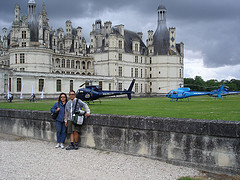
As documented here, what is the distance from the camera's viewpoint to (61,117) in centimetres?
1035

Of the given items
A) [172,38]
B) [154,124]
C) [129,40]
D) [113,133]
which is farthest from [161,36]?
[154,124]

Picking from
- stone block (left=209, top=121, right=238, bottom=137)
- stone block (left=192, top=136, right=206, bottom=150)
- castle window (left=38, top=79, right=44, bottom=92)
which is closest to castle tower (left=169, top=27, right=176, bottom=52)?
castle window (left=38, top=79, right=44, bottom=92)

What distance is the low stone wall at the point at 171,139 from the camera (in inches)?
301

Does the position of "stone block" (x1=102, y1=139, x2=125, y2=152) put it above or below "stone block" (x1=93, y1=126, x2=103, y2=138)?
below

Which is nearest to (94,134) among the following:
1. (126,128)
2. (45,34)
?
(126,128)

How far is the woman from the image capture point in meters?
10.3

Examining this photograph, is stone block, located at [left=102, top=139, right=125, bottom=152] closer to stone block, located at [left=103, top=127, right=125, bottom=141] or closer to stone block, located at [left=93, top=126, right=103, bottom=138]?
stone block, located at [left=103, top=127, right=125, bottom=141]

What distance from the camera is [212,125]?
7.81 metres

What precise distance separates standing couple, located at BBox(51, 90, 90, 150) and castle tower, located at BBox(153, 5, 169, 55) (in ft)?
202

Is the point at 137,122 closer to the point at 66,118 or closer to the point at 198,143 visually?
the point at 198,143

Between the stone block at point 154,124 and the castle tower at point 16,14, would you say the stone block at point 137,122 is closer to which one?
the stone block at point 154,124

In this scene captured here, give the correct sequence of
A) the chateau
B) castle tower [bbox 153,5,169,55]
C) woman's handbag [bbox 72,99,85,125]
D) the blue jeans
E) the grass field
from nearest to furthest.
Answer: woman's handbag [bbox 72,99,85,125]
the blue jeans
the grass field
the chateau
castle tower [bbox 153,5,169,55]

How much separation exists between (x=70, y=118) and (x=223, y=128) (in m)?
5.49

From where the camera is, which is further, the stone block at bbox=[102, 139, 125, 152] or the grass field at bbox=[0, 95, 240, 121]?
the grass field at bbox=[0, 95, 240, 121]
